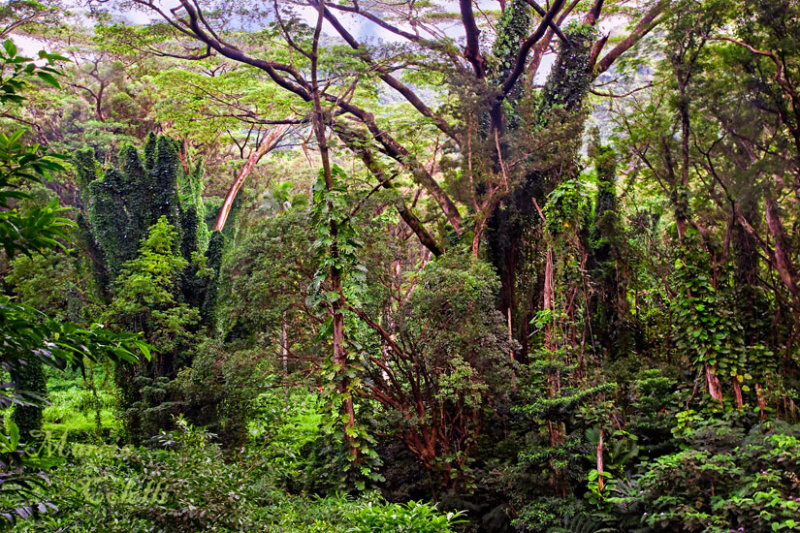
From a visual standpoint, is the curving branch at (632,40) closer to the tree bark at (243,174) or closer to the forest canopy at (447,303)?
the forest canopy at (447,303)

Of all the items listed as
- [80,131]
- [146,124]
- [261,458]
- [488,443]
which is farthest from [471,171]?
[80,131]

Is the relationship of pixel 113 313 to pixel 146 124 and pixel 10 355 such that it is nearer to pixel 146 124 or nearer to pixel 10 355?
pixel 10 355

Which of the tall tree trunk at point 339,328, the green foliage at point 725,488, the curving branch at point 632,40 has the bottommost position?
the green foliage at point 725,488

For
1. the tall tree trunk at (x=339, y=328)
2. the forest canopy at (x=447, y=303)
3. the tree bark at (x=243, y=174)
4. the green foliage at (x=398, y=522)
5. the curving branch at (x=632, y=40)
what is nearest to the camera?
the green foliage at (x=398, y=522)

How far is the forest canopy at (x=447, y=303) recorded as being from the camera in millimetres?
4516

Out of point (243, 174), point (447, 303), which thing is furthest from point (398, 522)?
point (243, 174)

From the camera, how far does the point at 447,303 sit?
24.1ft

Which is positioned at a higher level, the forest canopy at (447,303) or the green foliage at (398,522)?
the forest canopy at (447,303)

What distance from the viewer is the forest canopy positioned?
452 cm

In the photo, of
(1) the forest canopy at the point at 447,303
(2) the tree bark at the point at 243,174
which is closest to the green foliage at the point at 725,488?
(1) the forest canopy at the point at 447,303

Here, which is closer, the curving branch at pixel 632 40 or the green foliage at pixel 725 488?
the green foliage at pixel 725 488

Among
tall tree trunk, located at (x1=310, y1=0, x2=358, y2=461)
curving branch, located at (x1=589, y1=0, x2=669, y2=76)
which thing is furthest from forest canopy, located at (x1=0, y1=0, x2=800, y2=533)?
curving branch, located at (x1=589, y1=0, x2=669, y2=76)

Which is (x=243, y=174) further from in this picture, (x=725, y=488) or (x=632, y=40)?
(x=725, y=488)

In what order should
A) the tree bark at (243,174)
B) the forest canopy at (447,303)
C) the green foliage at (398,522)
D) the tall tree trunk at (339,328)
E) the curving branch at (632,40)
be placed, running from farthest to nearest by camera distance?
the tree bark at (243,174) < the curving branch at (632,40) < the tall tree trunk at (339,328) < the forest canopy at (447,303) < the green foliage at (398,522)
